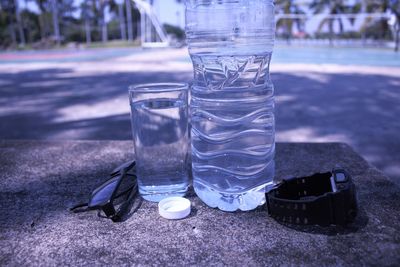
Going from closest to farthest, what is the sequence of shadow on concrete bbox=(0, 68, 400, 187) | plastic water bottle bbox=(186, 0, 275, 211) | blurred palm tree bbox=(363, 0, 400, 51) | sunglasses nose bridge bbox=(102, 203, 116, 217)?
sunglasses nose bridge bbox=(102, 203, 116, 217) → plastic water bottle bbox=(186, 0, 275, 211) → shadow on concrete bbox=(0, 68, 400, 187) → blurred palm tree bbox=(363, 0, 400, 51)

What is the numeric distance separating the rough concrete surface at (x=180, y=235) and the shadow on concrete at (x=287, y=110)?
1.90 meters

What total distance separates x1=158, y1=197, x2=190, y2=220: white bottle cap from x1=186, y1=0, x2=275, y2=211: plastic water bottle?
152 mm

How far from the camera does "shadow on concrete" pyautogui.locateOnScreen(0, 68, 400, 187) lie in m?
4.26

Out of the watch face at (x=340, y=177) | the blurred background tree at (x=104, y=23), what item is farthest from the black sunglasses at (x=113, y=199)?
the blurred background tree at (x=104, y=23)

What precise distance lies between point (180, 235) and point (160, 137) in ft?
1.43

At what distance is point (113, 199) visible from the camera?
1311mm

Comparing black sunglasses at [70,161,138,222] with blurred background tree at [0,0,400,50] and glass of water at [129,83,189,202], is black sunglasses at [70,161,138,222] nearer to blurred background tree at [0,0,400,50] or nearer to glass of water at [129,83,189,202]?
glass of water at [129,83,189,202]

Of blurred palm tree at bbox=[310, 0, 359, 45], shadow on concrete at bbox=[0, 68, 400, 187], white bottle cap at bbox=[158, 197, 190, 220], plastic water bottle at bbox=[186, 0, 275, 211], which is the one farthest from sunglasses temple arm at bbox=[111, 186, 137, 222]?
blurred palm tree at bbox=[310, 0, 359, 45]

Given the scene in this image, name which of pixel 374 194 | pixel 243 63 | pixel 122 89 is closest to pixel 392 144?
pixel 374 194

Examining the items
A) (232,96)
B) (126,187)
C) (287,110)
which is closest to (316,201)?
(232,96)

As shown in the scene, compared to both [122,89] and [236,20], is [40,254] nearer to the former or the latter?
[236,20]

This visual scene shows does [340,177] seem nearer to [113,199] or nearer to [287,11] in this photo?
[113,199]

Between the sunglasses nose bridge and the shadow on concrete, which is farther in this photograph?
the shadow on concrete

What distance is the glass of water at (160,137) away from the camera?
1.43m
